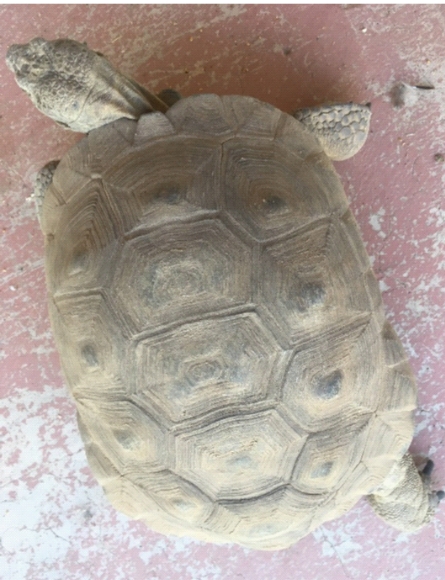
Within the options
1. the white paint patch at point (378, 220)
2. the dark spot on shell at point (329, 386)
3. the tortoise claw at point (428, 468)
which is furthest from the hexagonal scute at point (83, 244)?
the tortoise claw at point (428, 468)

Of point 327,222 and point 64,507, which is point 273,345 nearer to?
point 327,222

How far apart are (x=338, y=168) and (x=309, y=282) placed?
2.29ft

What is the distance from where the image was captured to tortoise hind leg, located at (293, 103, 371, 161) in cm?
156

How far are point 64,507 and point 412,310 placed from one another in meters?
1.38

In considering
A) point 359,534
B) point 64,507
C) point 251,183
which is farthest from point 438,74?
point 64,507

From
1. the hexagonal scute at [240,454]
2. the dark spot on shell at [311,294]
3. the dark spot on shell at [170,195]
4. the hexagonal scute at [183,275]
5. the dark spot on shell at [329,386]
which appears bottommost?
the hexagonal scute at [240,454]

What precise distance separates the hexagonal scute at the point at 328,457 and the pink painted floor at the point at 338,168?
0.60 m

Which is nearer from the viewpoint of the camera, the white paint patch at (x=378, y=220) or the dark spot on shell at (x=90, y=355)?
the dark spot on shell at (x=90, y=355)

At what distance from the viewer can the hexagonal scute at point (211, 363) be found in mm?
1187

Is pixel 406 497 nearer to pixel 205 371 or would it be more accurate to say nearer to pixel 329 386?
pixel 329 386

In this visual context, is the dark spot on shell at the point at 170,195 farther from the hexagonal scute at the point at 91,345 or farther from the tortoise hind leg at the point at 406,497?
the tortoise hind leg at the point at 406,497

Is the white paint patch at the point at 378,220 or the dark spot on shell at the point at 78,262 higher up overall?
the dark spot on shell at the point at 78,262

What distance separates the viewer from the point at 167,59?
1786 mm

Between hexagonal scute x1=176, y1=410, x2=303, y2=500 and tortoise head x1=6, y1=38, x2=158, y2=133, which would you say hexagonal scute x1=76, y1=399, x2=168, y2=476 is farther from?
tortoise head x1=6, y1=38, x2=158, y2=133
